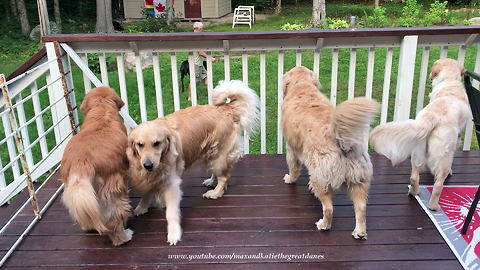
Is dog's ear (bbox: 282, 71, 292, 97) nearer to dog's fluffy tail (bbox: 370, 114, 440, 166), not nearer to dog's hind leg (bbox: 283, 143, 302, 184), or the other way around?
dog's hind leg (bbox: 283, 143, 302, 184)

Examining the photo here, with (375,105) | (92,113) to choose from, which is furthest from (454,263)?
(92,113)

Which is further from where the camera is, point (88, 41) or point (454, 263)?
point (88, 41)

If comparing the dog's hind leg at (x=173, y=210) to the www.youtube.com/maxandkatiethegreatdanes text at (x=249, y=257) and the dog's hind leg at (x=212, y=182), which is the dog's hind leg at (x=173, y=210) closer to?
the www.youtube.com/maxandkatiethegreatdanes text at (x=249, y=257)

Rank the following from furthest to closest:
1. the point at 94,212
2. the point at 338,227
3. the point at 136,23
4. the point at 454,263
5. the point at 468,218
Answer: the point at 136,23, the point at 338,227, the point at 468,218, the point at 454,263, the point at 94,212

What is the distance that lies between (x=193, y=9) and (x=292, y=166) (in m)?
16.1

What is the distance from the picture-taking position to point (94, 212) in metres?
2.03

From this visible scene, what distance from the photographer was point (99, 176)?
2.21 metres

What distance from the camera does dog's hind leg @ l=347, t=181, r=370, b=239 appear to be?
7.73 ft

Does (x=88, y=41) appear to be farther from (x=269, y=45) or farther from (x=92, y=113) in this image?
(x=269, y=45)

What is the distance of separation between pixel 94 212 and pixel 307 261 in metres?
1.24

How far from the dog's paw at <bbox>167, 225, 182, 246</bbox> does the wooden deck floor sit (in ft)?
0.11

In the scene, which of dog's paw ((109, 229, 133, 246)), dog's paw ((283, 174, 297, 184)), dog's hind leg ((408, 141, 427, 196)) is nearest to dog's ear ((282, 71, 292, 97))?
dog's paw ((283, 174, 297, 184))

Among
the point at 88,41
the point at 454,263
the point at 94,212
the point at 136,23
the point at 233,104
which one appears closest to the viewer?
the point at 94,212

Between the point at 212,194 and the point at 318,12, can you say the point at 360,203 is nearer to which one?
the point at 212,194
